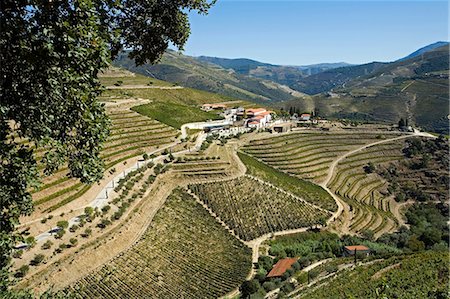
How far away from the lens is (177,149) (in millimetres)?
67750

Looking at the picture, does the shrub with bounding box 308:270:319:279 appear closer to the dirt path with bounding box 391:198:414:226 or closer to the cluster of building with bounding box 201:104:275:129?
the dirt path with bounding box 391:198:414:226

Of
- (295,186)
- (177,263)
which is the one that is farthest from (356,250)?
(177,263)

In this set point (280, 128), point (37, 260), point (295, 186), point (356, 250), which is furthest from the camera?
point (280, 128)

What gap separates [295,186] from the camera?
7081cm

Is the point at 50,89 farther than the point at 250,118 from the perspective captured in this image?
No

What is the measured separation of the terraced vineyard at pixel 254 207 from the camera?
2106 inches

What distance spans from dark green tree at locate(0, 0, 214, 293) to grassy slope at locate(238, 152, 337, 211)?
56.8m

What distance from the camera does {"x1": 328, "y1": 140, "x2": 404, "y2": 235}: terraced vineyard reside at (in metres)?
67.9

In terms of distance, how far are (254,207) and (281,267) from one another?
623 inches

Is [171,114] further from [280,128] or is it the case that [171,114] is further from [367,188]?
[367,188]

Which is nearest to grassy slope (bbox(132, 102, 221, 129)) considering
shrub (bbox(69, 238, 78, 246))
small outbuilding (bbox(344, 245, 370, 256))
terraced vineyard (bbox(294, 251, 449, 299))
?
small outbuilding (bbox(344, 245, 370, 256))

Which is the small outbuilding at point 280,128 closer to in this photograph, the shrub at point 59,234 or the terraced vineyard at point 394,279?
the terraced vineyard at point 394,279

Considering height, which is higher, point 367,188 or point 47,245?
point 47,245

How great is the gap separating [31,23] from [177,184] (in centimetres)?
4838
